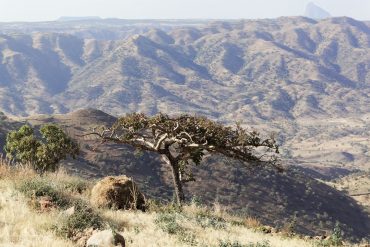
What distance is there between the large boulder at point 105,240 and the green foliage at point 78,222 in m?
0.63

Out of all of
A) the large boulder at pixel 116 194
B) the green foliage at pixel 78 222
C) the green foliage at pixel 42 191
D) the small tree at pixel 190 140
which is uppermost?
the green foliage at pixel 78 222

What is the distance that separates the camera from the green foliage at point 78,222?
9469 millimetres

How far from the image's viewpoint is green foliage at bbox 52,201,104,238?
947 cm

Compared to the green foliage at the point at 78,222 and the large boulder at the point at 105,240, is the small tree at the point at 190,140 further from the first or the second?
the large boulder at the point at 105,240

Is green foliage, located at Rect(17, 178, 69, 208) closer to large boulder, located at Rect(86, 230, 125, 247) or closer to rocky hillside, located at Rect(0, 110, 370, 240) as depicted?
large boulder, located at Rect(86, 230, 125, 247)

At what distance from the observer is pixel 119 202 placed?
45.5ft

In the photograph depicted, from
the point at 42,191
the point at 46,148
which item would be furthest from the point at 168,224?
the point at 46,148

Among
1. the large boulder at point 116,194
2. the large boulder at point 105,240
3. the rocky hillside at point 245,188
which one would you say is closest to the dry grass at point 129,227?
the large boulder at point 105,240

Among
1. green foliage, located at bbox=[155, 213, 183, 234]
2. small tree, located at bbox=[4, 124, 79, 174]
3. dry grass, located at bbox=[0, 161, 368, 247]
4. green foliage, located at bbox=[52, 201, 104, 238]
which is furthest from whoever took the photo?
A: small tree, located at bbox=[4, 124, 79, 174]

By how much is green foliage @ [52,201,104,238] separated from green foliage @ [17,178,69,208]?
0.84m

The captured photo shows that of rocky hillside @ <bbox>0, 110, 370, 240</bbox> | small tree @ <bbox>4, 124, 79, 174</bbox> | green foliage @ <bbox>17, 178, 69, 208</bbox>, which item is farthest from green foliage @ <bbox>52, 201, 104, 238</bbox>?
Result: rocky hillside @ <bbox>0, 110, 370, 240</bbox>

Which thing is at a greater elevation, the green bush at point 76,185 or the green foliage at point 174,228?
the green foliage at point 174,228

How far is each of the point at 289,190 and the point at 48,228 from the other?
112813 millimetres

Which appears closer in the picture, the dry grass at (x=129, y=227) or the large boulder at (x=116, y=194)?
the dry grass at (x=129, y=227)
